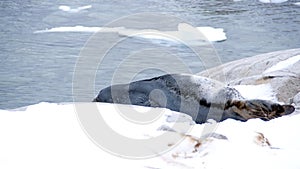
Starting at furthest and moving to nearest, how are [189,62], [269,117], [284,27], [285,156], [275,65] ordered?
1. [284,27]
2. [189,62]
3. [275,65]
4. [269,117]
5. [285,156]

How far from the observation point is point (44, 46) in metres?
7.03

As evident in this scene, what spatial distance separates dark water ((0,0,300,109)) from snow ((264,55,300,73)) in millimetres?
1688

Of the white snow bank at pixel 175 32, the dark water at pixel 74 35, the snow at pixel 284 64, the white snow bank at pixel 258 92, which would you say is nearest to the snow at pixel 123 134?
the white snow bank at pixel 258 92

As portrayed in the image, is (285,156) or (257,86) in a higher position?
(285,156)

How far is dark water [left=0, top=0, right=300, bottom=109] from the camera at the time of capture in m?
5.78

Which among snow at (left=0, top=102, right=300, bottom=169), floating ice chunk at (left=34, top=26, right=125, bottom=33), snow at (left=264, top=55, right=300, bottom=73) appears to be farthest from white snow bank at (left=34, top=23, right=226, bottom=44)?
snow at (left=0, top=102, right=300, bottom=169)

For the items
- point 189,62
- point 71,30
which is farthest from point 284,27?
point 71,30

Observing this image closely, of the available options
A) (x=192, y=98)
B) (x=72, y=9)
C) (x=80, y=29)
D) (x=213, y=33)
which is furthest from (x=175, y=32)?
(x=192, y=98)

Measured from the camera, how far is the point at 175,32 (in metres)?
7.67

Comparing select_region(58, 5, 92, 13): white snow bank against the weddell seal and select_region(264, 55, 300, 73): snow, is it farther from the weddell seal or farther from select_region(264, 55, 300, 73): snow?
the weddell seal

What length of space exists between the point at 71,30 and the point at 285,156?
594cm

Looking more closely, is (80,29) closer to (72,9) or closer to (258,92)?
(72,9)

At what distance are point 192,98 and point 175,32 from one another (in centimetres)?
408

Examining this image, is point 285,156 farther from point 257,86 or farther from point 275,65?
point 275,65
